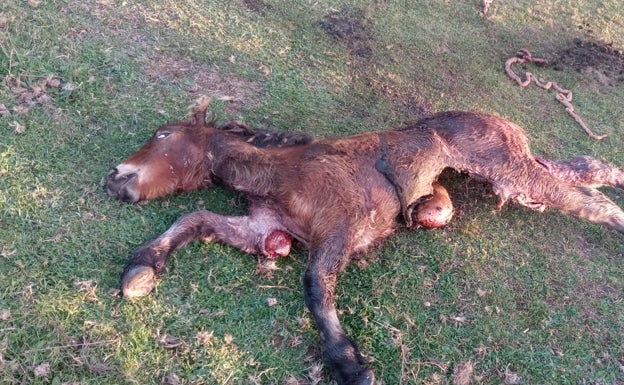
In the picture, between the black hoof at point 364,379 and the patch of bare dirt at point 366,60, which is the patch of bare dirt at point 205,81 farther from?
the black hoof at point 364,379

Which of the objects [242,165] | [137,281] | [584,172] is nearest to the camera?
[137,281]

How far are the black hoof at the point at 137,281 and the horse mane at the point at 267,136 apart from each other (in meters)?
1.57

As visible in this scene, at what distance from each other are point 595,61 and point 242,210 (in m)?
5.54

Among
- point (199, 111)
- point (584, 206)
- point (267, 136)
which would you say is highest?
point (199, 111)

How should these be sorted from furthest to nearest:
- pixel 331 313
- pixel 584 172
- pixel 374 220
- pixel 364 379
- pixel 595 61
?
pixel 595 61 < pixel 584 172 < pixel 374 220 < pixel 331 313 < pixel 364 379

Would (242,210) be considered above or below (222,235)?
below

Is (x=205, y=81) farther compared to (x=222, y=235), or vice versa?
(x=205, y=81)

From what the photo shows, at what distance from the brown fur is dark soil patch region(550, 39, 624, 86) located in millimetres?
2479

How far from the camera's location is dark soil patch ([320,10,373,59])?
21.8ft

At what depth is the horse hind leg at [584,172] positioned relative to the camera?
5.14 meters

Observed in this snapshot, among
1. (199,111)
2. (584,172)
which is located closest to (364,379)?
(199,111)

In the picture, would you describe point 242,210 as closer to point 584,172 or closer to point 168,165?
point 168,165

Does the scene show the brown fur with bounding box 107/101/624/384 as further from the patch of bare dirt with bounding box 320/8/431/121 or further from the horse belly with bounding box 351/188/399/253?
the patch of bare dirt with bounding box 320/8/431/121

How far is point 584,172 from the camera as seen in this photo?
518 centimetres
